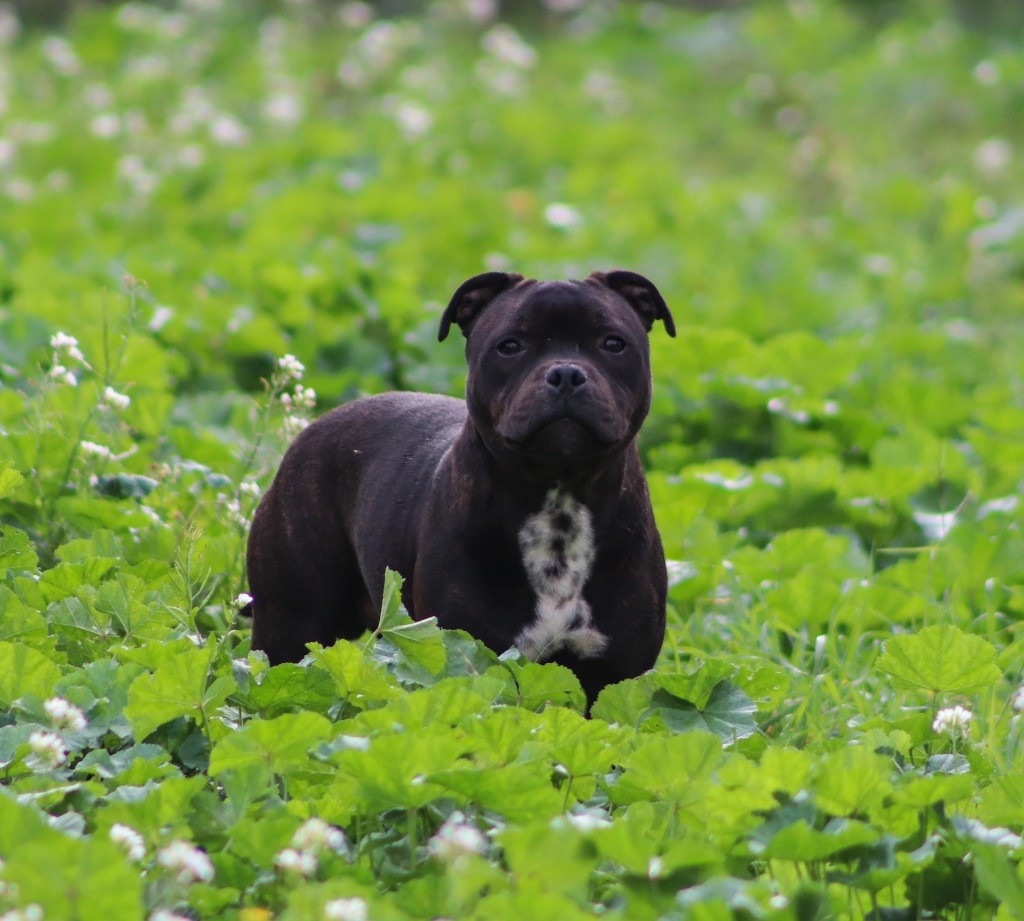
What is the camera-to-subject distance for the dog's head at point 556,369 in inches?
159

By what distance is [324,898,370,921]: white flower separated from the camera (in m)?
2.67

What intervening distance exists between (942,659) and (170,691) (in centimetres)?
162

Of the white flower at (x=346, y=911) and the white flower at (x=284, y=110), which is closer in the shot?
→ the white flower at (x=346, y=911)

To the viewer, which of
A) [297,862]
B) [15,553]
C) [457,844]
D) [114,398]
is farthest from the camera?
[114,398]

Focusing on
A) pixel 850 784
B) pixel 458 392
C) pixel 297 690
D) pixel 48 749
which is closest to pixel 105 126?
pixel 458 392

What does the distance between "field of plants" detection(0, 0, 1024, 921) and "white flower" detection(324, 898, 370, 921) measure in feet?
0.04

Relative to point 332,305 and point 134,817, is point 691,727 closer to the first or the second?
point 134,817

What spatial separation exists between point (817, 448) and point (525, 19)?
1131 centimetres

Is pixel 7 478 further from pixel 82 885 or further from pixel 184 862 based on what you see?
pixel 82 885

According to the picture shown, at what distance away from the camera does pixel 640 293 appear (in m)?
4.65

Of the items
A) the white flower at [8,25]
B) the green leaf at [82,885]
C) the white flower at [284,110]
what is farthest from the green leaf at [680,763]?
the white flower at [8,25]

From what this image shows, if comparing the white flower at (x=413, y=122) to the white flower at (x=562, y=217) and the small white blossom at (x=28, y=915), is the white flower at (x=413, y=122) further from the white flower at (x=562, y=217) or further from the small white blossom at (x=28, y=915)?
the small white blossom at (x=28, y=915)

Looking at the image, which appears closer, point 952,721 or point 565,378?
point 952,721

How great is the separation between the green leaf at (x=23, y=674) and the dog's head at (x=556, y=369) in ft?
3.67
